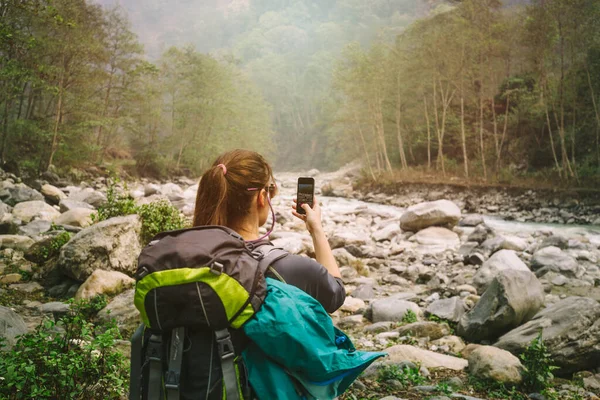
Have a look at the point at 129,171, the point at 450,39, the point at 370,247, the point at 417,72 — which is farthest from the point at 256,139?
the point at 370,247

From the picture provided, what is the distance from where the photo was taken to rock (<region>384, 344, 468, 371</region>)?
3328 millimetres

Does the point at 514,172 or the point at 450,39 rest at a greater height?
the point at 450,39

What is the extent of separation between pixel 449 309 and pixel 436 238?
5400mm

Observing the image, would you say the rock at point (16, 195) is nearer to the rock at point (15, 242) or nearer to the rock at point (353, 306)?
the rock at point (15, 242)

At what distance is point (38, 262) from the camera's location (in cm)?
504

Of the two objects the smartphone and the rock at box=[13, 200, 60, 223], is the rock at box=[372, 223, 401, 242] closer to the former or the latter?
the rock at box=[13, 200, 60, 223]

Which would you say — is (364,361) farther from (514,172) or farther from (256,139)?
(256,139)

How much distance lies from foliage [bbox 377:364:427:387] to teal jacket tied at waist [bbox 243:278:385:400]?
198cm

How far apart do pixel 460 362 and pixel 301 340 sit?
2.89 m

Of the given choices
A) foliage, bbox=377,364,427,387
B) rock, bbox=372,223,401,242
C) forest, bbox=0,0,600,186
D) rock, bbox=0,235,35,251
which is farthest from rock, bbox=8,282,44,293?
rock, bbox=372,223,401,242

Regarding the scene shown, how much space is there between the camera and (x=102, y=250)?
4.66 m

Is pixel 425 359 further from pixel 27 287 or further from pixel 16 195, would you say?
pixel 16 195

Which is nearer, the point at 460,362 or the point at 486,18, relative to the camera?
the point at 460,362

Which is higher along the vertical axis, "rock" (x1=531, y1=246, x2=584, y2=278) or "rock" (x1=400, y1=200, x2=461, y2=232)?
"rock" (x1=400, y1=200, x2=461, y2=232)
